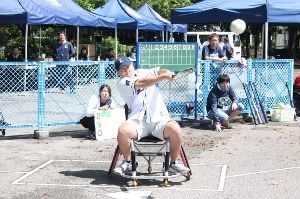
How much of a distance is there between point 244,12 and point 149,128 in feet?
21.9

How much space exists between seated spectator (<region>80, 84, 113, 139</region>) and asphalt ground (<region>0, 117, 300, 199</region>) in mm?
267

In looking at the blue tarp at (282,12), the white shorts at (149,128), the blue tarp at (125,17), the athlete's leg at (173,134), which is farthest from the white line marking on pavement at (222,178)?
the blue tarp at (125,17)

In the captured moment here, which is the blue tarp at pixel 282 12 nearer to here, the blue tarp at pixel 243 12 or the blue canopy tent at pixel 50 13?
the blue tarp at pixel 243 12

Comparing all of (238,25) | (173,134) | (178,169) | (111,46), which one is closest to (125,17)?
(111,46)

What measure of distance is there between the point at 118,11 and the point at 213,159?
18139mm

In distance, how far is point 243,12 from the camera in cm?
1353

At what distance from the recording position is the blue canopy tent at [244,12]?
43.9 ft

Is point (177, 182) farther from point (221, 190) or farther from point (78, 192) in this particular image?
point (78, 192)

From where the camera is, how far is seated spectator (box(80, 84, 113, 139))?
11070 millimetres

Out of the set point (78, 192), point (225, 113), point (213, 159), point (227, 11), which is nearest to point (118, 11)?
point (227, 11)

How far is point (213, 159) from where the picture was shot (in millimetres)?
9289

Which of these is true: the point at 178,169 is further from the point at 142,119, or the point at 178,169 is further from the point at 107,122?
the point at 107,122

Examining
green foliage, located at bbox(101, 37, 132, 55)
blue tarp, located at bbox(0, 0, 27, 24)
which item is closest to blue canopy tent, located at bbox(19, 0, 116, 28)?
blue tarp, located at bbox(0, 0, 27, 24)

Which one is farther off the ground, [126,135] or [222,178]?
[126,135]
